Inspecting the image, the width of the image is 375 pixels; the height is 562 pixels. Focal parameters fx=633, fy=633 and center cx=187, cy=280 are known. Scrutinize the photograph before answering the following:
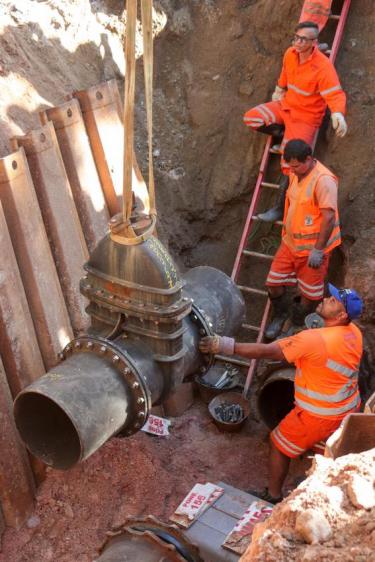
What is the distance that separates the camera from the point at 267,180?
24.2 ft

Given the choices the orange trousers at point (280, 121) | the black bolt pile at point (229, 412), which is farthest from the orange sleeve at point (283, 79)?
the black bolt pile at point (229, 412)

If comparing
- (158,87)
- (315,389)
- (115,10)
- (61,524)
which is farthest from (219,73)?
(61,524)

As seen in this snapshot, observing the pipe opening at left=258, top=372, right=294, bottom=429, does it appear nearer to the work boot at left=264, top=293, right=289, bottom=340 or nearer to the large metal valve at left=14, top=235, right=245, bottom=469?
the work boot at left=264, top=293, right=289, bottom=340

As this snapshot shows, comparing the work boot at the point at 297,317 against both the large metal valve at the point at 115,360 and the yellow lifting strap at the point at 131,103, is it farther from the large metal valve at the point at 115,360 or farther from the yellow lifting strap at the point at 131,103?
the yellow lifting strap at the point at 131,103

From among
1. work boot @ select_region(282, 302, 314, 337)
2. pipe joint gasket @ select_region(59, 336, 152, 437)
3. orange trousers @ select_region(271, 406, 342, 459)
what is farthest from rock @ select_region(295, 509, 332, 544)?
work boot @ select_region(282, 302, 314, 337)

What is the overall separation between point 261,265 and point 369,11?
308 centimetres

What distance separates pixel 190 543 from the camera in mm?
3406

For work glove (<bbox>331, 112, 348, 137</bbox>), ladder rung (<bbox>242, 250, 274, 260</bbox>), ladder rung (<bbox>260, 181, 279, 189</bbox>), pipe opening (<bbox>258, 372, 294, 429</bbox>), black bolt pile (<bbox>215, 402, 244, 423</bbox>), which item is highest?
work glove (<bbox>331, 112, 348, 137</bbox>)

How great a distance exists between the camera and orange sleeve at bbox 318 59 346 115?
6387 mm

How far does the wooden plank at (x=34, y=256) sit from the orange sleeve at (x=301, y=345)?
1779 mm

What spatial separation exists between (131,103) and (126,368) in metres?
1.27

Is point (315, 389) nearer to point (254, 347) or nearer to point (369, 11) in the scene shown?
point (254, 347)

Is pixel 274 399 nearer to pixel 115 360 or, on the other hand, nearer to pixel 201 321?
pixel 201 321

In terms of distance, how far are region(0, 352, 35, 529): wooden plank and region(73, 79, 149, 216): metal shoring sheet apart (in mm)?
1982
